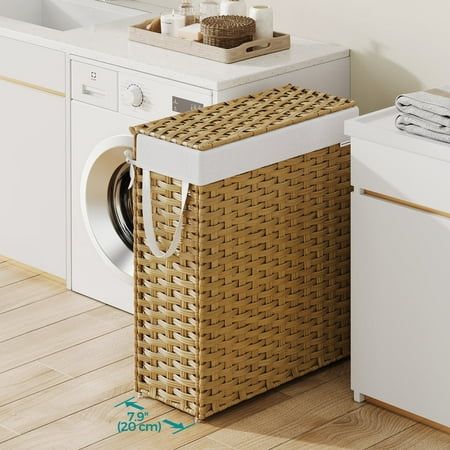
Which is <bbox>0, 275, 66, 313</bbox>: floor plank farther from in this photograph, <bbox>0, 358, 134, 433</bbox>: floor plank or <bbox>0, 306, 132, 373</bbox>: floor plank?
<bbox>0, 358, 134, 433</bbox>: floor plank

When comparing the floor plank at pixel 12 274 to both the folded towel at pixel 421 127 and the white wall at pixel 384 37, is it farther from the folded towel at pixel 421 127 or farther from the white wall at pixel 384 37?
the folded towel at pixel 421 127

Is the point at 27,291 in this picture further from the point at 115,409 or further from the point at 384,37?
the point at 384,37

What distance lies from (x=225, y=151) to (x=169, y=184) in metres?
0.17

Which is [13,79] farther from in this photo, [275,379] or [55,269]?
[275,379]

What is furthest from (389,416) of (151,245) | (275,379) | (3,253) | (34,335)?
(3,253)

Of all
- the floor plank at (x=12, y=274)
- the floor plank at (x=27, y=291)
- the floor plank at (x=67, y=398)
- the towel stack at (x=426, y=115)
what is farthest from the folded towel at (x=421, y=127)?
the floor plank at (x=12, y=274)

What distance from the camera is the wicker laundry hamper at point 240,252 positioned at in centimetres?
304

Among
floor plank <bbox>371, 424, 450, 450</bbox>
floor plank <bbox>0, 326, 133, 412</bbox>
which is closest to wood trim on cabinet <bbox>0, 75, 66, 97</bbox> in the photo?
floor plank <bbox>0, 326, 133, 412</bbox>

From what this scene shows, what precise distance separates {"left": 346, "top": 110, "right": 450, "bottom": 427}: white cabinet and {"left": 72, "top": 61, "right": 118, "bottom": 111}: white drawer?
0.85 metres

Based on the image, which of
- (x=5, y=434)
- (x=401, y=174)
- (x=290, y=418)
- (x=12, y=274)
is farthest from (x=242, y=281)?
(x=12, y=274)

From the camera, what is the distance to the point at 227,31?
3.54 meters

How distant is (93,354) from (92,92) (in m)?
0.78

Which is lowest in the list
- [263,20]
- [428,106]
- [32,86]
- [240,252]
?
[240,252]

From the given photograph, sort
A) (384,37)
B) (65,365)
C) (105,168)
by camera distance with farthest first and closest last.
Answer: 1. (105,168)
2. (384,37)
3. (65,365)
